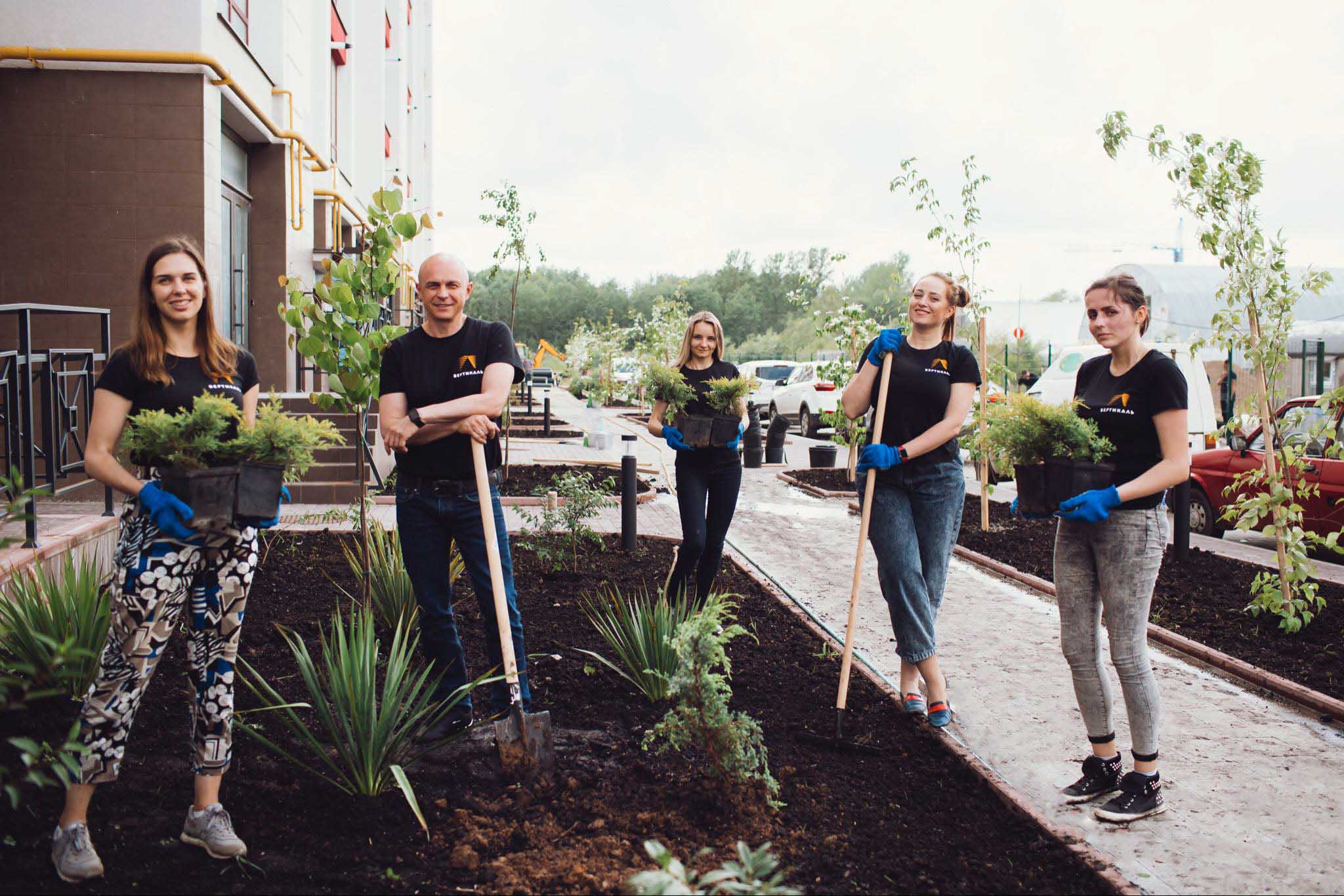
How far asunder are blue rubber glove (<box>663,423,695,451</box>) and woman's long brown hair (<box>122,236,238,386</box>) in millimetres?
3093

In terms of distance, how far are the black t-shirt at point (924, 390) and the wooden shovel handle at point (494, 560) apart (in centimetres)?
174

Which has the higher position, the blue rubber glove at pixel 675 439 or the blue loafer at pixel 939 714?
the blue rubber glove at pixel 675 439

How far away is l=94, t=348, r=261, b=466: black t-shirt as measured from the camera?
3.06 m

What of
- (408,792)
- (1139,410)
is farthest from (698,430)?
(408,792)

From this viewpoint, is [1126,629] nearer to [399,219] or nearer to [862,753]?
[862,753]

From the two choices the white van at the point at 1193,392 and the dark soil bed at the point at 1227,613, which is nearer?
the dark soil bed at the point at 1227,613

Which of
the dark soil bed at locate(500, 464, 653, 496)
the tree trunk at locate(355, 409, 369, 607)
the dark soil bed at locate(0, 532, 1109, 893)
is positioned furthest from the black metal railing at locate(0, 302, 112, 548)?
the dark soil bed at locate(500, 464, 653, 496)

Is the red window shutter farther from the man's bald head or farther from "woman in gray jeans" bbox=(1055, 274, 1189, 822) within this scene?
"woman in gray jeans" bbox=(1055, 274, 1189, 822)

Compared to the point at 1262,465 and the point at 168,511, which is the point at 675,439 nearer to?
the point at 168,511

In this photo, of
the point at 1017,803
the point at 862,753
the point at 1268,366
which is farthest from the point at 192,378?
the point at 1268,366

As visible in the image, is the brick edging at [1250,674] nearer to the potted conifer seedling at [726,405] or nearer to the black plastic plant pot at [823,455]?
the potted conifer seedling at [726,405]

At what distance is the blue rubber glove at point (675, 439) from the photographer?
6.00 meters

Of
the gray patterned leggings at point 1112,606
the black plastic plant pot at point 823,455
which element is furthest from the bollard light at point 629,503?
the black plastic plant pot at point 823,455

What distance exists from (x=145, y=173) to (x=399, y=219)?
21.4 ft
